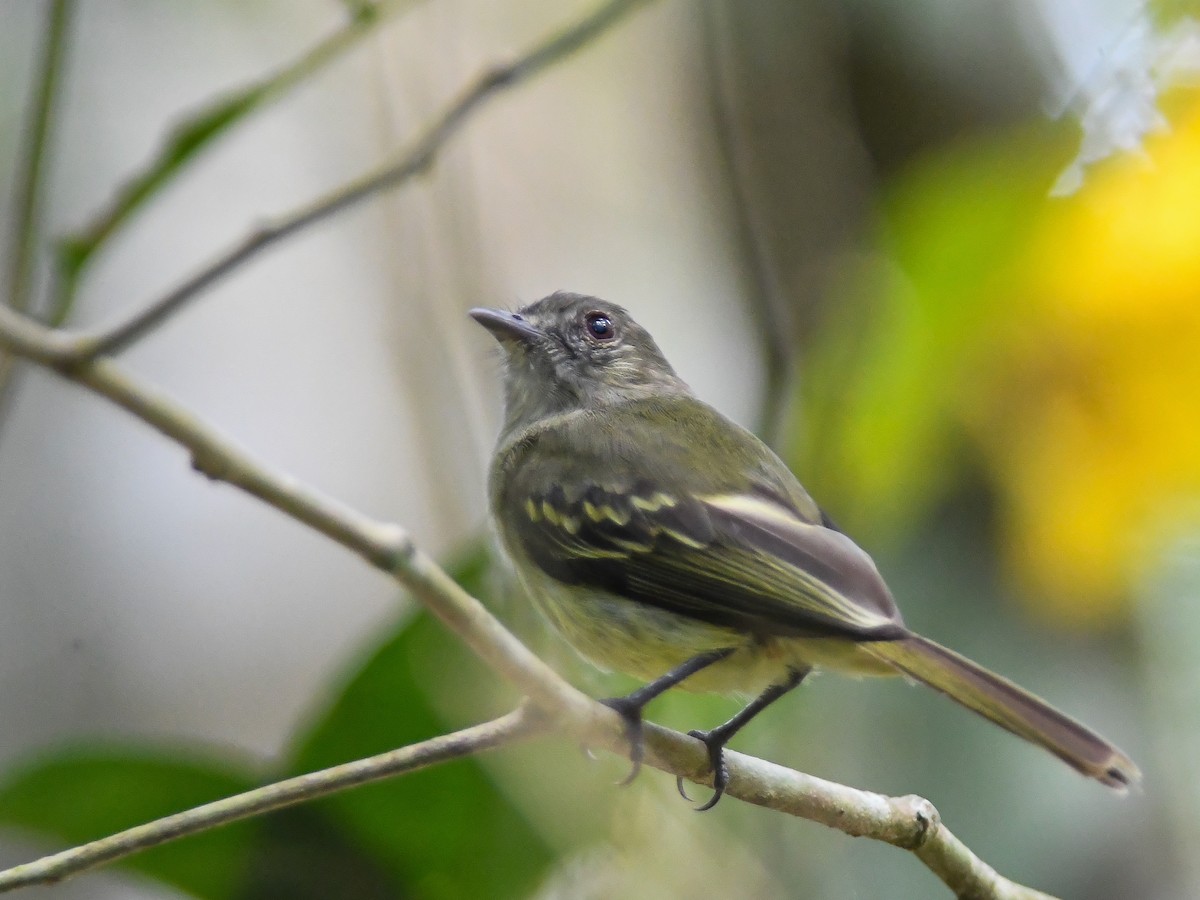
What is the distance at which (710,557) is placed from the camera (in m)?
2.45

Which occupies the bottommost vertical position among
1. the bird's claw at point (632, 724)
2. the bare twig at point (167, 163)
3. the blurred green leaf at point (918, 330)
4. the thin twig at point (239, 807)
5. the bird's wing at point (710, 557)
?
the bird's claw at point (632, 724)

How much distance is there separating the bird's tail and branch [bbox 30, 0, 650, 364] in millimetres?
1084

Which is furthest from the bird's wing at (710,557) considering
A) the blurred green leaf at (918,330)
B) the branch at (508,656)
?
the blurred green leaf at (918,330)

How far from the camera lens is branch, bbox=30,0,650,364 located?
4.74ft

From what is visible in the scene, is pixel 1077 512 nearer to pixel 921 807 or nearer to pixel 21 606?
pixel 921 807

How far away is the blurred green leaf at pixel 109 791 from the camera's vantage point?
2611mm

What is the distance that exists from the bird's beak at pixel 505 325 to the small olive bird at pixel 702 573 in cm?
29

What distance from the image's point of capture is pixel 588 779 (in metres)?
2.91

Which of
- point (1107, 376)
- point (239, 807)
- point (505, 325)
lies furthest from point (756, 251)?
point (239, 807)

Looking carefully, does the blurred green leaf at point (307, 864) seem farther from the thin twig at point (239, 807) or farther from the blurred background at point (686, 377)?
the thin twig at point (239, 807)

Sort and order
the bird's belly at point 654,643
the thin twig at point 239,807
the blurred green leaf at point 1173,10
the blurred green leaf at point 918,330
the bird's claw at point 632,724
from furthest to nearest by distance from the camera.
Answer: the blurred green leaf at point 918,330, the bird's belly at point 654,643, the blurred green leaf at point 1173,10, the bird's claw at point 632,724, the thin twig at point 239,807

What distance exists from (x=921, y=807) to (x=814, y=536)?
51 cm

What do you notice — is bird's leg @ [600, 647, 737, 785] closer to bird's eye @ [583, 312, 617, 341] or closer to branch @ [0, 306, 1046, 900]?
branch @ [0, 306, 1046, 900]

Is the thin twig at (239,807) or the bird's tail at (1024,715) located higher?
the thin twig at (239,807)
